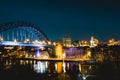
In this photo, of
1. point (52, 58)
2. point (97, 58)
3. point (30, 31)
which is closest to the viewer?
point (97, 58)

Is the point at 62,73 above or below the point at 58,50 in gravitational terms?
below

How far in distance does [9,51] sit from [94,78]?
222 feet

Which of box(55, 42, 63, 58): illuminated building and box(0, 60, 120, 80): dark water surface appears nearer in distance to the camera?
box(0, 60, 120, 80): dark water surface

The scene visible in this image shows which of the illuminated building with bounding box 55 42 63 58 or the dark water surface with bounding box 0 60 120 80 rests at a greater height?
the illuminated building with bounding box 55 42 63 58

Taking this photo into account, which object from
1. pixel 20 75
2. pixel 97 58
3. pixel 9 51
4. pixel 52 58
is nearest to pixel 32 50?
pixel 9 51

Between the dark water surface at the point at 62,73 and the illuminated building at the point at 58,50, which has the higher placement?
the illuminated building at the point at 58,50

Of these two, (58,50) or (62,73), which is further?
(58,50)

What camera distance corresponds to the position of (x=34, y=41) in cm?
11538

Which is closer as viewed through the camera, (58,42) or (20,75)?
(20,75)

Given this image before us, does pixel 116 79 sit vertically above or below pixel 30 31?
below

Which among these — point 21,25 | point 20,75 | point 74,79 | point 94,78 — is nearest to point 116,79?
point 94,78

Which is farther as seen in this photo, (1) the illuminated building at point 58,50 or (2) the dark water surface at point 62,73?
(1) the illuminated building at point 58,50

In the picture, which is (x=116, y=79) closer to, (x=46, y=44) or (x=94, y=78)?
(x=94, y=78)

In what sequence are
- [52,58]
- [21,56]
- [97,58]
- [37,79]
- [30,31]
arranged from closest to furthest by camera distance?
[37,79]
[97,58]
[52,58]
[21,56]
[30,31]
